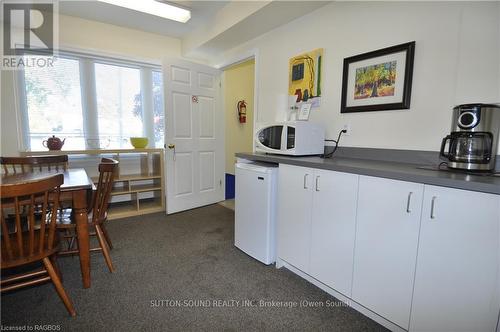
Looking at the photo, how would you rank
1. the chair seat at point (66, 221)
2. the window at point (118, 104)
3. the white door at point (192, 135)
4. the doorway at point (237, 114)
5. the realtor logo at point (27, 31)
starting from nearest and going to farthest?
the chair seat at point (66, 221) < the realtor logo at point (27, 31) < the white door at point (192, 135) < the window at point (118, 104) < the doorway at point (237, 114)

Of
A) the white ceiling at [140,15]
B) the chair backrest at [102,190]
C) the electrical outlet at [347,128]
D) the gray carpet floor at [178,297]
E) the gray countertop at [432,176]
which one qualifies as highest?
the white ceiling at [140,15]

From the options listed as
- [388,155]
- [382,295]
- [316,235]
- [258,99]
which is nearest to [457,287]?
[382,295]

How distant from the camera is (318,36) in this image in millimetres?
2236

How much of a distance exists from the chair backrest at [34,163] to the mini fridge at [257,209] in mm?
1823

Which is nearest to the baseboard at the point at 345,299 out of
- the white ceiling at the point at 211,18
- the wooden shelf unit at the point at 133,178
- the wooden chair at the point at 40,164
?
the wooden chair at the point at 40,164

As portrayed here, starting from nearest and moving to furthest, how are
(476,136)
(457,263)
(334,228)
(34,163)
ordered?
(457,263)
(476,136)
(334,228)
(34,163)

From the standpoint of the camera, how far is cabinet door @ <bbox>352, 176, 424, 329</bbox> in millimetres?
1228

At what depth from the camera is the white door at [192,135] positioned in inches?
126

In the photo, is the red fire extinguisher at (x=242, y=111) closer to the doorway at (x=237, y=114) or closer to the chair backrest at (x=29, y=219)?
the doorway at (x=237, y=114)

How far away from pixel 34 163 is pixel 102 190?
37.8 inches

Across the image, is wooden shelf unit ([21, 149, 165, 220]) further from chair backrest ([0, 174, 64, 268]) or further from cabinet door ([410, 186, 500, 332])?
cabinet door ([410, 186, 500, 332])

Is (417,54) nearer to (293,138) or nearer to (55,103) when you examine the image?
(293,138)

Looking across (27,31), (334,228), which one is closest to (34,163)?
(27,31)

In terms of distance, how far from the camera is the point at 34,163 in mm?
2242
